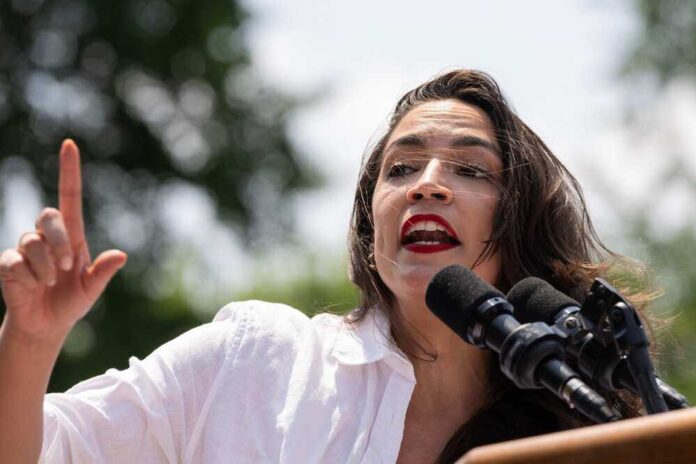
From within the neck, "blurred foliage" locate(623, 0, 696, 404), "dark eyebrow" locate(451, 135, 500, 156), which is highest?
"dark eyebrow" locate(451, 135, 500, 156)

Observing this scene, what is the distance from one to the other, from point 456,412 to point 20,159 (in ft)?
40.6

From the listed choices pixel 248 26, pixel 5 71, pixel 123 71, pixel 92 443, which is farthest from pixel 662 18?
pixel 92 443

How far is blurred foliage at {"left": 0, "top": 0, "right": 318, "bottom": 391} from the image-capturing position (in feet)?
51.7

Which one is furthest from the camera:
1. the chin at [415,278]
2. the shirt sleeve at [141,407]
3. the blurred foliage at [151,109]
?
the blurred foliage at [151,109]

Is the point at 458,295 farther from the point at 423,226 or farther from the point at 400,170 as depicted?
the point at 400,170

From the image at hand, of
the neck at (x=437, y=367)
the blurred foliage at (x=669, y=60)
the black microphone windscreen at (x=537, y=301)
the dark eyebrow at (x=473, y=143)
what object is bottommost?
the blurred foliage at (x=669, y=60)

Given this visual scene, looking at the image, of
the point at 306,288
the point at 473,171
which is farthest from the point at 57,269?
the point at 306,288

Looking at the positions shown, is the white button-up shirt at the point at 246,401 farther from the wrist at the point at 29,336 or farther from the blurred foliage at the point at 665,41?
the blurred foliage at the point at 665,41

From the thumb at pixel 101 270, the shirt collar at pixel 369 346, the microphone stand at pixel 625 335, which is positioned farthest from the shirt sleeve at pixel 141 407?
the microphone stand at pixel 625 335

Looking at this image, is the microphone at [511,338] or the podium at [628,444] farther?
the microphone at [511,338]

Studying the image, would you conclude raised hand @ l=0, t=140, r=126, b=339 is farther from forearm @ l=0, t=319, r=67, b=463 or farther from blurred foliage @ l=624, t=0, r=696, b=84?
blurred foliage @ l=624, t=0, r=696, b=84

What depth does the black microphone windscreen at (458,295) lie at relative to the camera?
8.84ft

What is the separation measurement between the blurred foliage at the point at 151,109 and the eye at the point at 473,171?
11.9 metres

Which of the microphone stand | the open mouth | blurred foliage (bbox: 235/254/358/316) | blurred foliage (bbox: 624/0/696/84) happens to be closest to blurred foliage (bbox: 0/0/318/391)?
blurred foliage (bbox: 235/254/358/316)
